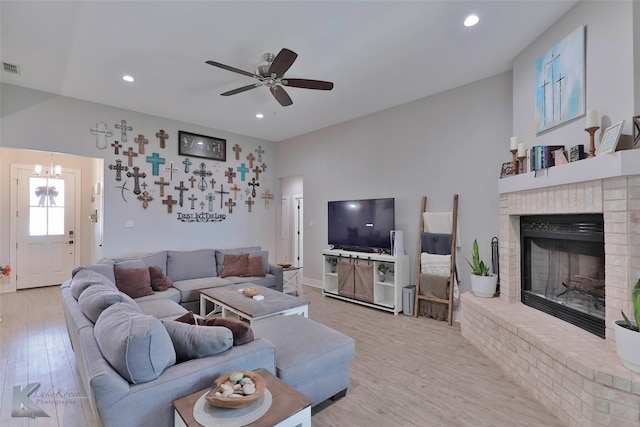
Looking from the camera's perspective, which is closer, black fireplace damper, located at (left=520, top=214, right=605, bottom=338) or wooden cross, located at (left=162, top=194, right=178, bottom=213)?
black fireplace damper, located at (left=520, top=214, right=605, bottom=338)

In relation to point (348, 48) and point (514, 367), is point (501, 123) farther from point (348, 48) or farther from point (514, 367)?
point (514, 367)

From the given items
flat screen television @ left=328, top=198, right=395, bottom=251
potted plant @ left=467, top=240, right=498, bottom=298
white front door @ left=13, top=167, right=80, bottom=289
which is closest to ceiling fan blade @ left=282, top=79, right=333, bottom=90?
flat screen television @ left=328, top=198, right=395, bottom=251

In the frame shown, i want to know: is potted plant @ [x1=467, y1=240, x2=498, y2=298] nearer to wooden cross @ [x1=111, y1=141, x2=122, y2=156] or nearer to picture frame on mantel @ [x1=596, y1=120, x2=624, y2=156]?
picture frame on mantel @ [x1=596, y1=120, x2=624, y2=156]

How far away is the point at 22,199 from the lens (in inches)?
216

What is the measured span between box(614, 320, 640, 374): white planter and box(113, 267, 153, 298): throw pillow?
4337 millimetres

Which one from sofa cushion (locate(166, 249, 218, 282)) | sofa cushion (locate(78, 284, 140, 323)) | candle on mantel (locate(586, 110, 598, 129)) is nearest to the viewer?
sofa cushion (locate(78, 284, 140, 323))

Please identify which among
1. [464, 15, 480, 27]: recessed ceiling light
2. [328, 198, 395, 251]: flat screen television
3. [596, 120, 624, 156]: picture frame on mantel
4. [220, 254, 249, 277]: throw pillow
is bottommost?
[220, 254, 249, 277]: throw pillow

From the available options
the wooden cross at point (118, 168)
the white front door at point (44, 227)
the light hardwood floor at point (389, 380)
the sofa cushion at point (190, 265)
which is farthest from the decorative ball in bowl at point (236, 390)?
the white front door at point (44, 227)

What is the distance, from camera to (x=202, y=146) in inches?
215

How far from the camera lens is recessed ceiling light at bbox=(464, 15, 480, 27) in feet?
8.21

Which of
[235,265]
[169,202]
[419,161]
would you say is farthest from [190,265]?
[419,161]

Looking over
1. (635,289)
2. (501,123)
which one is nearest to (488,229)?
(501,123)

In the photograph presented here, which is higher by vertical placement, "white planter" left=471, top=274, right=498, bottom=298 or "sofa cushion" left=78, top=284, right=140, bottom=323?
"sofa cushion" left=78, top=284, right=140, bottom=323

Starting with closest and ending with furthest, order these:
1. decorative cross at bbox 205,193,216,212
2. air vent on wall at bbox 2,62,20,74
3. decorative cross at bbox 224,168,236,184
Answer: air vent on wall at bbox 2,62,20,74 → decorative cross at bbox 205,193,216,212 → decorative cross at bbox 224,168,236,184
